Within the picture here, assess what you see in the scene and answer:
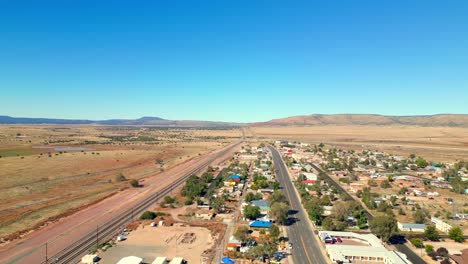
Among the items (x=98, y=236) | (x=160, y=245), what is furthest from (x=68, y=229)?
(x=160, y=245)

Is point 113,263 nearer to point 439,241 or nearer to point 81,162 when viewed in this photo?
point 439,241

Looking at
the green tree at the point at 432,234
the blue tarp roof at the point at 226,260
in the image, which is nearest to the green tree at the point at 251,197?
the blue tarp roof at the point at 226,260

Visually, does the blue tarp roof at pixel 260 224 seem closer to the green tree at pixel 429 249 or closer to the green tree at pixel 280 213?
the green tree at pixel 280 213

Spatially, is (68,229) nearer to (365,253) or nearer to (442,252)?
(365,253)

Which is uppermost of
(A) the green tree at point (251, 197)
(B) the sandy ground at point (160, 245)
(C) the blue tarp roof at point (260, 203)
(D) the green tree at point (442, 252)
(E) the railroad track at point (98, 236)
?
(A) the green tree at point (251, 197)

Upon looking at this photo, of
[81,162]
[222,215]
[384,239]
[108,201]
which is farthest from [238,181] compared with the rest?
[81,162]

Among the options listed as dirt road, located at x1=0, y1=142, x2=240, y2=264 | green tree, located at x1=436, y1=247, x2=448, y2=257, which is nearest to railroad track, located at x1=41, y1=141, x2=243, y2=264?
dirt road, located at x1=0, y1=142, x2=240, y2=264
